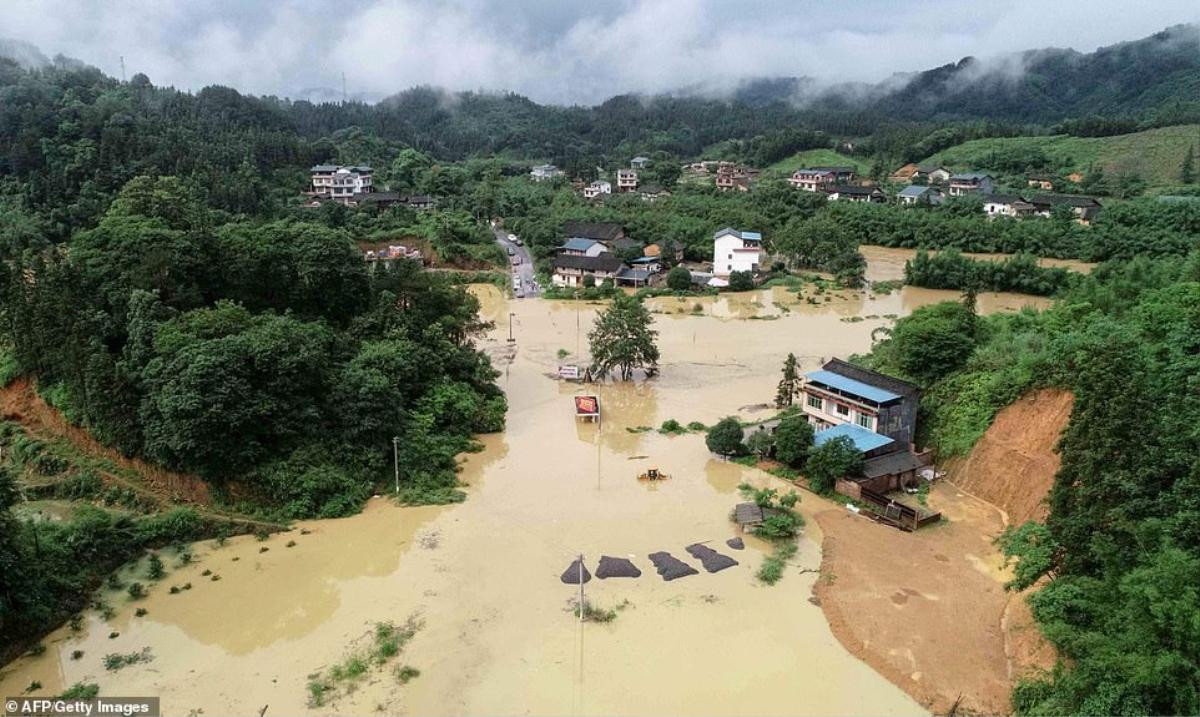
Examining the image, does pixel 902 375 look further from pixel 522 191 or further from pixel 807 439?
pixel 522 191

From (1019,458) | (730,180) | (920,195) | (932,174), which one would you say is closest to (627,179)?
(730,180)

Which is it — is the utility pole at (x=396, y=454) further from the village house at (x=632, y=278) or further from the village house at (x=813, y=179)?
the village house at (x=813, y=179)

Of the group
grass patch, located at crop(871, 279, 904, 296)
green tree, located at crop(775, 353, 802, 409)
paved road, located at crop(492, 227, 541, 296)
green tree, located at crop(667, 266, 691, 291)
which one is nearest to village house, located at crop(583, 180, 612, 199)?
paved road, located at crop(492, 227, 541, 296)

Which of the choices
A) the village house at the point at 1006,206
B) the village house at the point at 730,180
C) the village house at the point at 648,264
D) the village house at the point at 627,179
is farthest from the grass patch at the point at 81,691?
the village house at the point at 627,179

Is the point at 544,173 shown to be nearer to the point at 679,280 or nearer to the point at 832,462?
the point at 679,280

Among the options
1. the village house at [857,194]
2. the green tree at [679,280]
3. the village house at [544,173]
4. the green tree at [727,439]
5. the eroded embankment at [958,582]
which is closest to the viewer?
the eroded embankment at [958,582]

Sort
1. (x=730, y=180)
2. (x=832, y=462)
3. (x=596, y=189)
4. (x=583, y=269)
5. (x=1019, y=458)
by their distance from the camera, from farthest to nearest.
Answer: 1. (x=730, y=180)
2. (x=596, y=189)
3. (x=583, y=269)
4. (x=832, y=462)
5. (x=1019, y=458)
